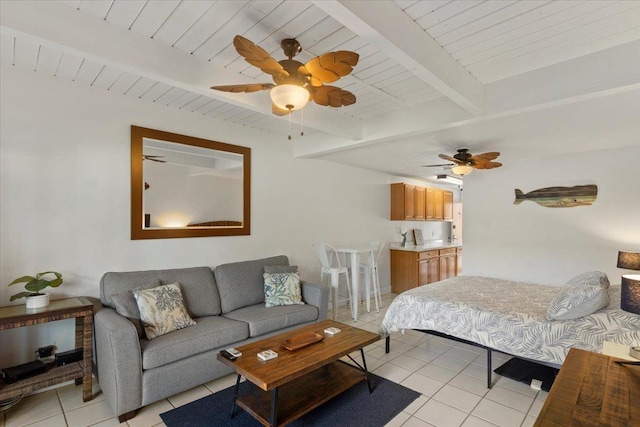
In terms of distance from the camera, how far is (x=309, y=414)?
227cm

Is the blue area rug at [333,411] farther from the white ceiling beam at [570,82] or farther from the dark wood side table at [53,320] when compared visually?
the white ceiling beam at [570,82]

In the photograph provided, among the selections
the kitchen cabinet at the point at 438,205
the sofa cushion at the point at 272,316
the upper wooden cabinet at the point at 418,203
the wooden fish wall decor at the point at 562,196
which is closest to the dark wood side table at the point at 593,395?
the sofa cushion at the point at 272,316

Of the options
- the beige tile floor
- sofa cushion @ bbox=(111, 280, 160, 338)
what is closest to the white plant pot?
sofa cushion @ bbox=(111, 280, 160, 338)

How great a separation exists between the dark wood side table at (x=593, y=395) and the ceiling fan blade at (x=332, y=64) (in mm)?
1645

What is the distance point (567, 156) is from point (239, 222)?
4257mm

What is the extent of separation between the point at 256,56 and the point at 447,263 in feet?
19.9

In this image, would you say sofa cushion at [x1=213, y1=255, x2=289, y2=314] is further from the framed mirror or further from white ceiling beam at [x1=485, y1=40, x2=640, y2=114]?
white ceiling beam at [x1=485, y1=40, x2=640, y2=114]

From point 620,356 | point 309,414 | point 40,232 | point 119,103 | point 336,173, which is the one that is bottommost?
point 309,414

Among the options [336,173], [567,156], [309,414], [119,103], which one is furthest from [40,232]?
[567,156]

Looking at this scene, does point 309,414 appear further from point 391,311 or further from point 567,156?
point 567,156

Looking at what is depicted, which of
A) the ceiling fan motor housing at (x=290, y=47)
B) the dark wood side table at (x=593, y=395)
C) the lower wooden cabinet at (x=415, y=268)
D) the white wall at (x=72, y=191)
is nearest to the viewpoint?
the dark wood side table at (x=593, y=395)

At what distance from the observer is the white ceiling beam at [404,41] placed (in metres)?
1.49

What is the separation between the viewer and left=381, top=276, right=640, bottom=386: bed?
2.29m

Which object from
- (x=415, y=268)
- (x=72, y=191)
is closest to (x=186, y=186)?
(x=72, y=191)
